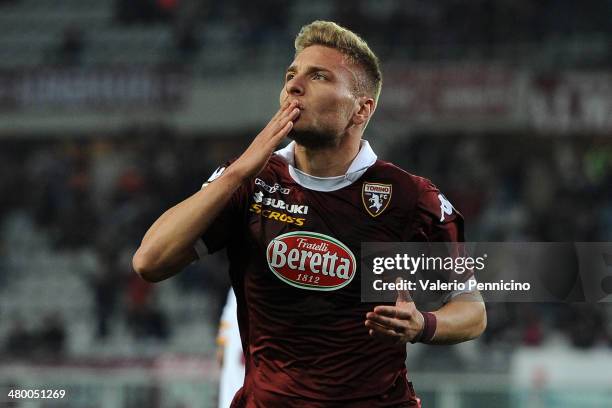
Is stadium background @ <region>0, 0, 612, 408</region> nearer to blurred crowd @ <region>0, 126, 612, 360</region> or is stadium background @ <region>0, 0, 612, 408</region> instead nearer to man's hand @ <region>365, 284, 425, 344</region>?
blurred crowd @ <region>0, 126, 612, 360</region>

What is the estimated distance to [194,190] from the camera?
18625 mm

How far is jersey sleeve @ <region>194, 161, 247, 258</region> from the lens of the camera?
155 inches

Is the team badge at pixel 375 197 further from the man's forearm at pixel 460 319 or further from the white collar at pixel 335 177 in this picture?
the man's forearm at pixel 460 319

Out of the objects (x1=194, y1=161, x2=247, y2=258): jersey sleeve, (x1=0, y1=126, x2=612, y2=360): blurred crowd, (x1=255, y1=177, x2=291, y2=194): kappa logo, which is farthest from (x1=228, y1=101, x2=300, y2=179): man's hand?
(x1=0, y1=126, x2=612, y2=360): blurred crowd

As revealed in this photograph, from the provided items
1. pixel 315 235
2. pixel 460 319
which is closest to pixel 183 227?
pixel 315 235

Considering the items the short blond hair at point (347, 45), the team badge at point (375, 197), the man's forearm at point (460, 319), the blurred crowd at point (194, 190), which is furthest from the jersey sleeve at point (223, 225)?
the blurred crowd at point (194, 190)

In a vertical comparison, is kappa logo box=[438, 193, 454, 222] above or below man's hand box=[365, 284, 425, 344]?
above

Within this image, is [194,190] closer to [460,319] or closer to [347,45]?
[347,45]

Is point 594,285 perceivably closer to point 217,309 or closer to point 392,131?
point 217,309

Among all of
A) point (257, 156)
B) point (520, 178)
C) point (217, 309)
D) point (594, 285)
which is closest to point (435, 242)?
point (257, 156)

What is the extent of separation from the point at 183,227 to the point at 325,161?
0.63 meters

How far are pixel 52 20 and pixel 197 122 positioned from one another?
356cm

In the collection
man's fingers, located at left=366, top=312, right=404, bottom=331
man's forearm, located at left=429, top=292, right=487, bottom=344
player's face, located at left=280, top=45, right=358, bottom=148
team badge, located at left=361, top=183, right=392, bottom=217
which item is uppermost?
player's face, located at left=280, top=45, right=358, bottom=148

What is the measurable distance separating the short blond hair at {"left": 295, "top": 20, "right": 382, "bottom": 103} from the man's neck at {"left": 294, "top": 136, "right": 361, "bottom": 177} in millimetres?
214
